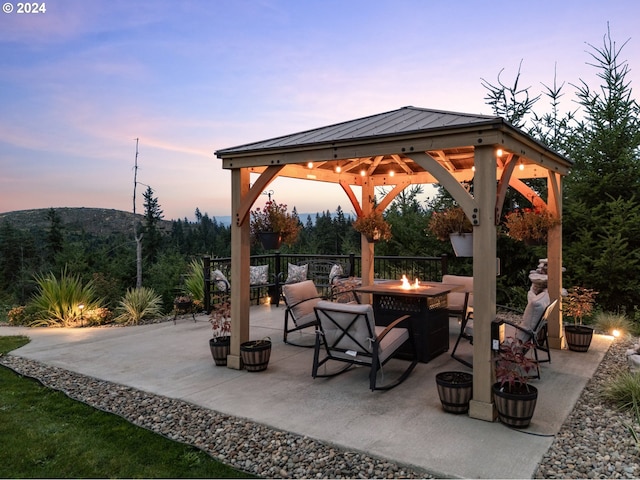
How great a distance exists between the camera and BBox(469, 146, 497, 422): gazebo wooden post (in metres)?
3.58

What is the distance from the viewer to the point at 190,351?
5785 mm

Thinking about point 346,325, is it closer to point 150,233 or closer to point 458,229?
point 458,229

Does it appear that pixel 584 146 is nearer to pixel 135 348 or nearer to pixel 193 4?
pixel 193 4

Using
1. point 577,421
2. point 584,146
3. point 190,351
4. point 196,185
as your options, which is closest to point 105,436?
point 190,351

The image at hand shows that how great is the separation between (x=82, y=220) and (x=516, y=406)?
3598 centimetres

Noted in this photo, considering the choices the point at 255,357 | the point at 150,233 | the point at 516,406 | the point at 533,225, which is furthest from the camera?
the point at 150,233

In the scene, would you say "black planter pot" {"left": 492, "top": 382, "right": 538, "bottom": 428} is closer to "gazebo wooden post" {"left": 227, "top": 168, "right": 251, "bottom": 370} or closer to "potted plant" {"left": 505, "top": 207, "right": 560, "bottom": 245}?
"potted plant" {"left": 505, "top": 207, "right": 560, "bottom": 245}

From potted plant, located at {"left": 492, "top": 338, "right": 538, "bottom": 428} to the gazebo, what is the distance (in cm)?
13

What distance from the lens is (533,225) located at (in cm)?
536

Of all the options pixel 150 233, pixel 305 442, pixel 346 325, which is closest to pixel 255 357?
pixel 346 325

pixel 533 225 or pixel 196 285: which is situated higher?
pixel 533 225

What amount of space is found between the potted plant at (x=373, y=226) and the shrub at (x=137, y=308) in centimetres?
440

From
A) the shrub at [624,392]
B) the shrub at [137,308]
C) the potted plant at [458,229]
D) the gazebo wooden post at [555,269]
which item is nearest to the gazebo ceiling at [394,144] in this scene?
the gazebo wooden post at [555,269]

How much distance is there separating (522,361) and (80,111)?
38.7 feet
